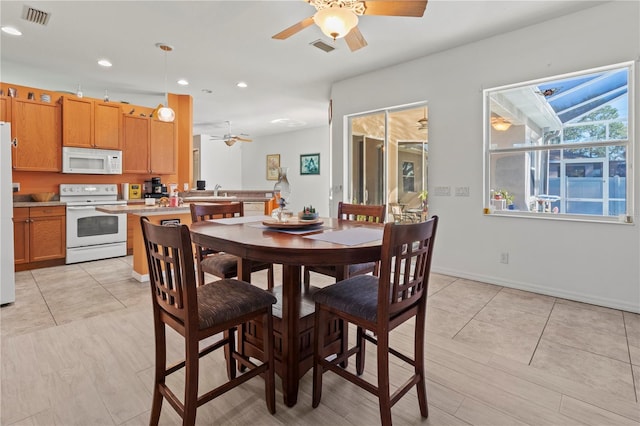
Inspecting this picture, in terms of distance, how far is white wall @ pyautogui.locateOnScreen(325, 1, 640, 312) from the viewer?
9.46ft

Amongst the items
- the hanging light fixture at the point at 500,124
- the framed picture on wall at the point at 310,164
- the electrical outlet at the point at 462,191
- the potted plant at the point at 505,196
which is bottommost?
the potted plant at the point at 505,196

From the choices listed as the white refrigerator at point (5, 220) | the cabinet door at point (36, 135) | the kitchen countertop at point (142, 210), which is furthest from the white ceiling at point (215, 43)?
the kitchen countertop at point (142, 210)

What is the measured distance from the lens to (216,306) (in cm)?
140

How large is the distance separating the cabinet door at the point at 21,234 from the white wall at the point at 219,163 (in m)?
6.09

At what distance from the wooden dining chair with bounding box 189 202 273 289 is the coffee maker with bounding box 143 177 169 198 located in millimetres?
3202

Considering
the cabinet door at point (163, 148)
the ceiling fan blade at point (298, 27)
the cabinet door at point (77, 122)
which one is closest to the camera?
the ceiling fan blade at point (298, 27)

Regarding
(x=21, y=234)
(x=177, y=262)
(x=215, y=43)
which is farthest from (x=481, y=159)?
(x=21, y=234)

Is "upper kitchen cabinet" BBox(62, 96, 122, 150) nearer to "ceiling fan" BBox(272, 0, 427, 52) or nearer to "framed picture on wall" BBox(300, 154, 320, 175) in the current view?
"ceiling fan" BBox(272, 0, 427, 52)

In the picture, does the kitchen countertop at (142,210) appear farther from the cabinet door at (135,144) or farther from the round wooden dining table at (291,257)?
the cabinet door at (135,144)

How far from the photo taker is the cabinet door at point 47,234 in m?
4.14

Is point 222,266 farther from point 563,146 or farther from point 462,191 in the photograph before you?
point 563,146

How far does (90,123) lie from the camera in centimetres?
471

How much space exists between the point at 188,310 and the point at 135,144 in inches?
191

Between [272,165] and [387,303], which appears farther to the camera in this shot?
[272,165]
